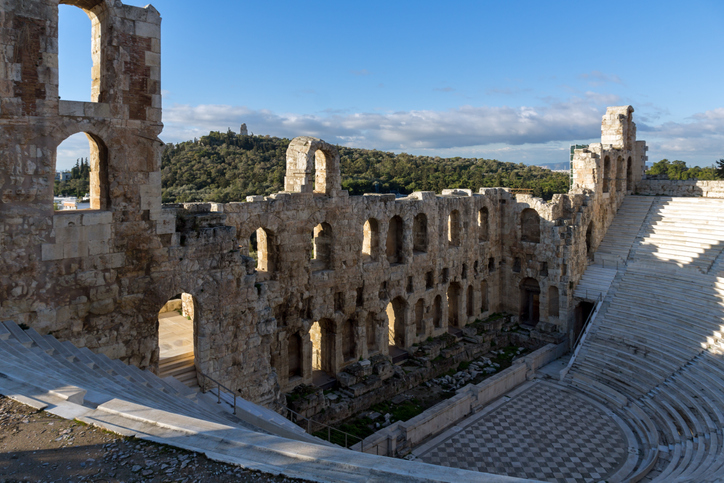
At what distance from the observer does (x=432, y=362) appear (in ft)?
63.6

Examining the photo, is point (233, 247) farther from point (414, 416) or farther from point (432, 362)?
point (432, 362)

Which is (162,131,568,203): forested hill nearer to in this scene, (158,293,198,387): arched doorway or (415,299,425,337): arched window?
(415,299,425,337): arched window

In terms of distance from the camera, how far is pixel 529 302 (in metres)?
25.3

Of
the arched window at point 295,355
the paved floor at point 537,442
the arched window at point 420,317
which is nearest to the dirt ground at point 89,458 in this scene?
the paved floor at point 537,442

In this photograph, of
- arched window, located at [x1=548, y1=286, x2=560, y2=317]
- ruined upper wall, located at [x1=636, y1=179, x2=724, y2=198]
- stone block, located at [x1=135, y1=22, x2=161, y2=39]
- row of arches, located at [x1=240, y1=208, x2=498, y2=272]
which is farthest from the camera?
ruined upper wall, located at [x1=636, y1=179, x2=724, y2=198]

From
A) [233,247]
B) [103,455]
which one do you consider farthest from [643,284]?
[103,455]

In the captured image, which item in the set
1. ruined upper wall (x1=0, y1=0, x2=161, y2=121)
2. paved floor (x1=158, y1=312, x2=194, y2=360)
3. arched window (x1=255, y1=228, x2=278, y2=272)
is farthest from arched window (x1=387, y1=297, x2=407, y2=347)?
ruined upper wall (x1=0, y1=0, x2=161, y2=121)

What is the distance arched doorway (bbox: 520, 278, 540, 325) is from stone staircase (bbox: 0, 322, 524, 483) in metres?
18.9

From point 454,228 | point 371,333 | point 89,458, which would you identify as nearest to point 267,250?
point 371,333

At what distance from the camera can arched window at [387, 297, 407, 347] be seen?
20.3 m

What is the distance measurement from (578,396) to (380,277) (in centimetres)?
797

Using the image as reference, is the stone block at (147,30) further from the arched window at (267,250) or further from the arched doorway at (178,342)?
the arched window at (267,250)

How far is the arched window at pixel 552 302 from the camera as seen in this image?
77.9 ft

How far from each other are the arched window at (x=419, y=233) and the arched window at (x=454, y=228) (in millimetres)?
2068
